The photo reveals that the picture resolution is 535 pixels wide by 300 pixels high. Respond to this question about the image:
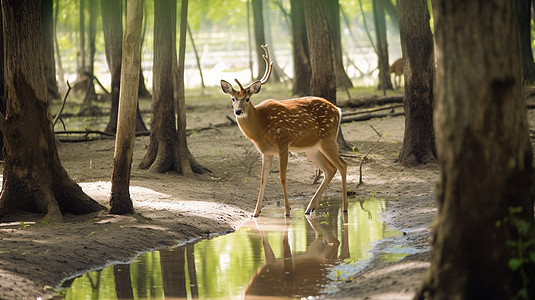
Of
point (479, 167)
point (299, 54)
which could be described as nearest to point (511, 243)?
point (479, 167)

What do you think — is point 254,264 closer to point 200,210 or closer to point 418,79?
point 200,210

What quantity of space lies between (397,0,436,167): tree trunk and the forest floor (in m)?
0.47

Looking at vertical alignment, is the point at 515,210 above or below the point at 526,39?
below

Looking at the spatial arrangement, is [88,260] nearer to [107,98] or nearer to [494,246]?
[494,246]

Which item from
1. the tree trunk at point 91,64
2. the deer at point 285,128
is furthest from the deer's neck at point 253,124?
the tree trunk at point 91,64

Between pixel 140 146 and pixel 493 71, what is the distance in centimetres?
1306

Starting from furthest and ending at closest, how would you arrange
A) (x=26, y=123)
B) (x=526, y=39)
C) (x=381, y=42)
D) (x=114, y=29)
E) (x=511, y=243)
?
Result: (x=381, y=42) < (x=526, y=39) < (x=114, y=29) < (x=26, y=123) < (x=511, y=243)

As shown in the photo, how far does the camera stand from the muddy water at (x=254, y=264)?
7277mm

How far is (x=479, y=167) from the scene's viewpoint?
5113 mm

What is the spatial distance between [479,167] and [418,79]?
10135 mm

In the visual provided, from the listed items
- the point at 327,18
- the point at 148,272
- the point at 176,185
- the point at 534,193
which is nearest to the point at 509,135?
the point at 534,193

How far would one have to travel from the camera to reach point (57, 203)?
33.0ft

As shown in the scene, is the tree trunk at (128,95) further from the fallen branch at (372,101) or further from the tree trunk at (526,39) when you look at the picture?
the tree trunk at (526,39)

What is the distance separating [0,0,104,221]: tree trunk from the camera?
9828 mm
